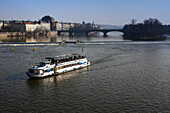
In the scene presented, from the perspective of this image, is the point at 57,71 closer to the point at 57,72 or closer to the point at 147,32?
the point at 57,72

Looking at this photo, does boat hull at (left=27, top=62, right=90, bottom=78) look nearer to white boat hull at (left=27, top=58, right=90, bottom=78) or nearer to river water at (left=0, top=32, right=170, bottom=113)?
white boat hull at (left=27, top=58, right=90, bottom=78)

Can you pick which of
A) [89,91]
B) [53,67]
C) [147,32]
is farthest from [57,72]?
[147,32]

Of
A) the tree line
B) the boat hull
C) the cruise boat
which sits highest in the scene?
the tree line

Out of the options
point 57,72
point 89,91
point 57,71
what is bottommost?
point 89,91

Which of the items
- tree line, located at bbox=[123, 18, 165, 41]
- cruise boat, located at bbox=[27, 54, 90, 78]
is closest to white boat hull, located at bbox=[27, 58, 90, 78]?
cruise boat, located at bbox=[27, 54, 90, 78]

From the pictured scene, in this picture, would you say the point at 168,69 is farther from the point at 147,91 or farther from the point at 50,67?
the point at 50,67

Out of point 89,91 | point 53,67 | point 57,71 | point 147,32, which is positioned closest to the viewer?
point 89,91

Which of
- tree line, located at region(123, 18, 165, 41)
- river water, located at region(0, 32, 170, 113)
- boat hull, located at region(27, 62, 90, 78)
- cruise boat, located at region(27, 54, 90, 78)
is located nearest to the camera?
river water, located at region(0, 32, 170, 113)

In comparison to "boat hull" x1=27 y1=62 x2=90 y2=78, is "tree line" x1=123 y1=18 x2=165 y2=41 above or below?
above

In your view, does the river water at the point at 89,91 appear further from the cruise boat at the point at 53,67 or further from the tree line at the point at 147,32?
the tree line at the point at 147,32

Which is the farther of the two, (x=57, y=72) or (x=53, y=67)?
(x=57, y=72)

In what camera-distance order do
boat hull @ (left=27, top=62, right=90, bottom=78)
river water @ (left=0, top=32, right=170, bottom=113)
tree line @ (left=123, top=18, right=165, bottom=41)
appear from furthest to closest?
tree line @ (left=123, top=18, right=165, bottom=41) → boat hull @ (left=27, top=62, right=90, bottom=78) → river water @ (left=0, top=32, right=170, bottom=113)

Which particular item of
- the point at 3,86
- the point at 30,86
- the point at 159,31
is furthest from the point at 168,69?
the point at 159,31

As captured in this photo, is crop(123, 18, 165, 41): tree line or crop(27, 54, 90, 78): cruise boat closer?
crop(27, 54, 90, 78): cruise boat
